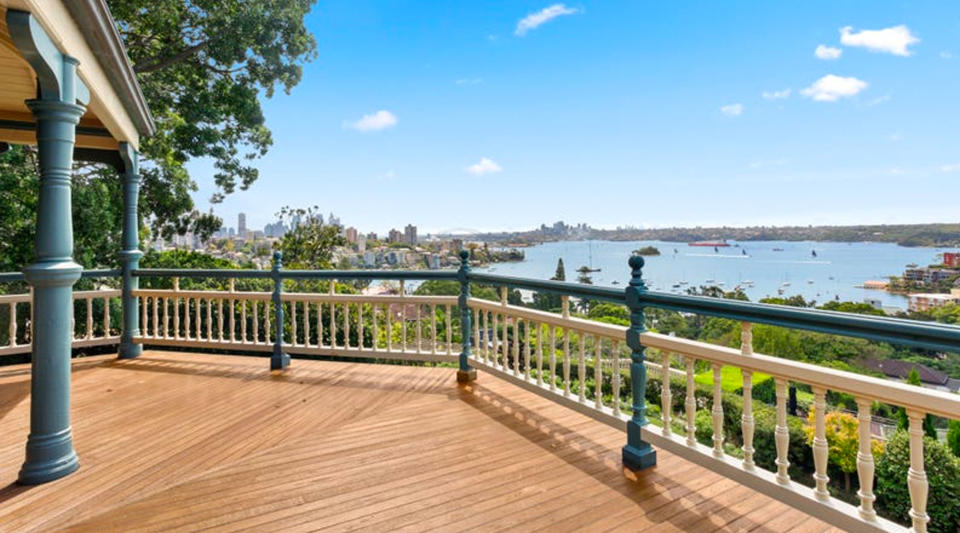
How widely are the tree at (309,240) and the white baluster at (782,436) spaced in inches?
614

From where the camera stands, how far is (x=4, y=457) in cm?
256

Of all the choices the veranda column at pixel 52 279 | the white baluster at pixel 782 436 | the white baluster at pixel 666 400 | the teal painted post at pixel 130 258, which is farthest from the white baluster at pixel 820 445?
the teal painted post at pixel 130 258

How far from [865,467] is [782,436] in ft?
0.98

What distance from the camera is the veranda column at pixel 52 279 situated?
229cm

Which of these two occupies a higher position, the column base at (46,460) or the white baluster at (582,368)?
the white baluster at (582,368)

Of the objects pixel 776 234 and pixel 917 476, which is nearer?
pixel 917 476

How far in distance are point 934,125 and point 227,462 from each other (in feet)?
89.0

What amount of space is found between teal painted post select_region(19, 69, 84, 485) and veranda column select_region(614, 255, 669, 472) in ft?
9.80

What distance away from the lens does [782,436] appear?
6.05ft

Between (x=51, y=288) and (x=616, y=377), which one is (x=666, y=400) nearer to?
(x=616, y=377)

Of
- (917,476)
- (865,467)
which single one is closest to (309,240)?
(865,467)

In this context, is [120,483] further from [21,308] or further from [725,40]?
[725,40]

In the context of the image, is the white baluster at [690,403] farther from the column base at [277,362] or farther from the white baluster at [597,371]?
the column base at [277,362]

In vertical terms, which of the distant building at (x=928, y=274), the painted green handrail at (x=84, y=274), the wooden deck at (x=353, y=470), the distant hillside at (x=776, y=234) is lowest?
the wooden deck at (x=353, y=470)
